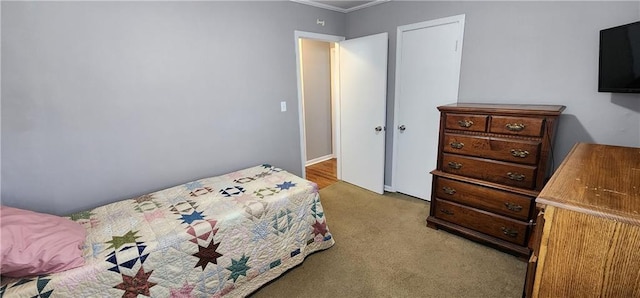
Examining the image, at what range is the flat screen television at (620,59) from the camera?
5.02 feet

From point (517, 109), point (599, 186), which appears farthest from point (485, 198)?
point (599, 186)

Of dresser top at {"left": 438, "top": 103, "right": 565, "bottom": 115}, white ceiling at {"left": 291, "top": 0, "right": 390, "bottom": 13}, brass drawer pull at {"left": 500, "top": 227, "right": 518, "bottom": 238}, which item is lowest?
brass drawer pull at {"left": 500, "top": 227, "right": 518, "bottom": 238}

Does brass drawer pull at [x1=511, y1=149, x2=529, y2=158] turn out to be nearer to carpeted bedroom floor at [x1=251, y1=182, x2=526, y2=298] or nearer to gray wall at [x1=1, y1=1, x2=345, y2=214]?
carpeted bedroom floor at [x1=251, y1=182, x2=526, y2=298]

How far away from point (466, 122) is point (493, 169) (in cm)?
42

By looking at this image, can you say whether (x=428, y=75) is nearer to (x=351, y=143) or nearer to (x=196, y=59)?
(x=351, y=143)

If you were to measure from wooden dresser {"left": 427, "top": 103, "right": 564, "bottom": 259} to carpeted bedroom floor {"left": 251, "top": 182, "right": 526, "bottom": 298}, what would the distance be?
174 mm

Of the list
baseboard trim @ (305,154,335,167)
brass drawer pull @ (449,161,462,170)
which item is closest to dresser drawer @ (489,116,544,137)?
brass drawer pull @ (449,161,462,170)

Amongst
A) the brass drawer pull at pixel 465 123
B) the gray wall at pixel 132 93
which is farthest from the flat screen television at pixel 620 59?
the gray wall at pixel 132 93

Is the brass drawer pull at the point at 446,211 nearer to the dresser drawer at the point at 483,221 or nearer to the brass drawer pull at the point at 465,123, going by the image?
Answer: the dresser drawer at the point at 483,221

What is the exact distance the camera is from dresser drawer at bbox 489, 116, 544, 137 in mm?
1889

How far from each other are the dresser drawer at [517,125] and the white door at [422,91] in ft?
2.37

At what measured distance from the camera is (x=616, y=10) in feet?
6.12

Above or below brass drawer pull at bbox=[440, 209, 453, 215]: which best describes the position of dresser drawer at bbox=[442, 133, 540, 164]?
above

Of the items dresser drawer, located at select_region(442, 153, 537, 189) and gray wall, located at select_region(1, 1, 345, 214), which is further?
dresser drawer, located at select_region(442, 153, 537, 189)
